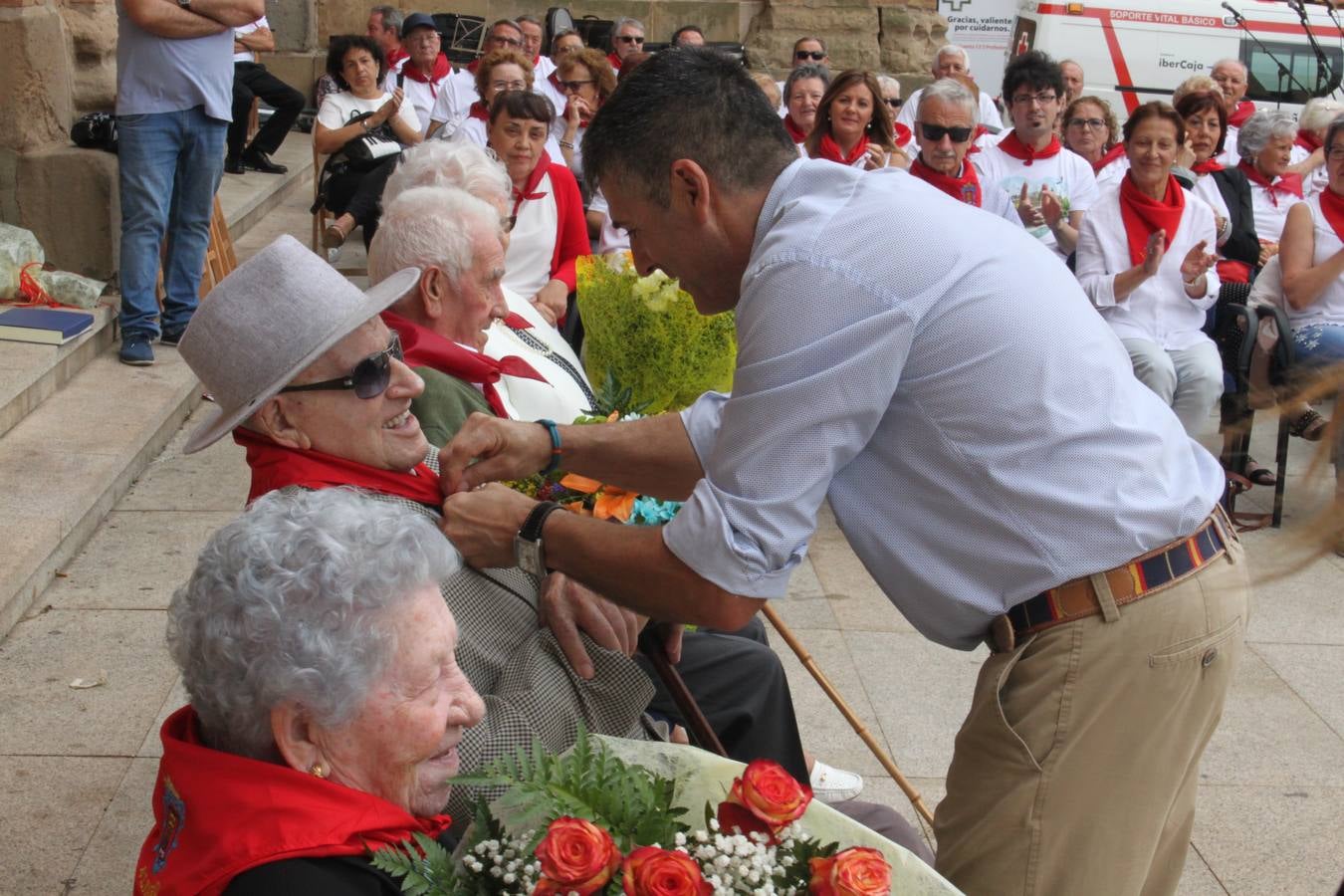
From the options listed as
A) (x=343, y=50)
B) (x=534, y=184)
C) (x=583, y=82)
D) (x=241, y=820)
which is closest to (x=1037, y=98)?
(x=583, y=82)

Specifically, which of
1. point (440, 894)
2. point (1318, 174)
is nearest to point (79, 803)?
point (440, 894)

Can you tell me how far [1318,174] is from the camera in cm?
968

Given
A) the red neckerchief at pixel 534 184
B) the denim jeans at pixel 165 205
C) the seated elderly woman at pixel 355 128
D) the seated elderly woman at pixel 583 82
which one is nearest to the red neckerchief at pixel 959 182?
the red neckerchief at pixel 534 184

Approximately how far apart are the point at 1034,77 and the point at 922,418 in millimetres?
6757

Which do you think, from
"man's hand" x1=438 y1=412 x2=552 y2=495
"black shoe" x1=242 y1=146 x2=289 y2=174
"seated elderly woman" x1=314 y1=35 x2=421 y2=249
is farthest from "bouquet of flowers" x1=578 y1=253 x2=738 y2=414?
"black shoe" x1=242 y1=146 x2=289 y2=174

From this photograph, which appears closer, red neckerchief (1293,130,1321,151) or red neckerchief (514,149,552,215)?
red neckerchief (514,149,552,215)

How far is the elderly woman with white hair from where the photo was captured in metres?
8.32

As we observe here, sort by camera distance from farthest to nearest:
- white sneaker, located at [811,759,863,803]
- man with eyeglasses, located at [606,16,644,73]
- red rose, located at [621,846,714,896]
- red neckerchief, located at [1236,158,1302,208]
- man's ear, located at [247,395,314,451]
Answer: man with eyeglasses, located at [606,16,644,73]
red neckerchief, located at [1236,158,1302,208]
white sneaker, located at [811,759,863,803]
man's ear, located at [247,395,314,451]
red rose, located at [621,846,714,896]

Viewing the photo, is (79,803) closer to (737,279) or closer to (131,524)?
(131,524)

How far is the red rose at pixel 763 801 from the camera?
1812mm

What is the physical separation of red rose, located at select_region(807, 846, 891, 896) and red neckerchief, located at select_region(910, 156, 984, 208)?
5.96 meters

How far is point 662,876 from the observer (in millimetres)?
1646

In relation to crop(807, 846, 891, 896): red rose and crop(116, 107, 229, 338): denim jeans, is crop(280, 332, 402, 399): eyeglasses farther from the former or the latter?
crop(116, 107, 229, 338): denim jeans

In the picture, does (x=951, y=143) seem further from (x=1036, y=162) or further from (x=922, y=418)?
(x=922, y=418)
